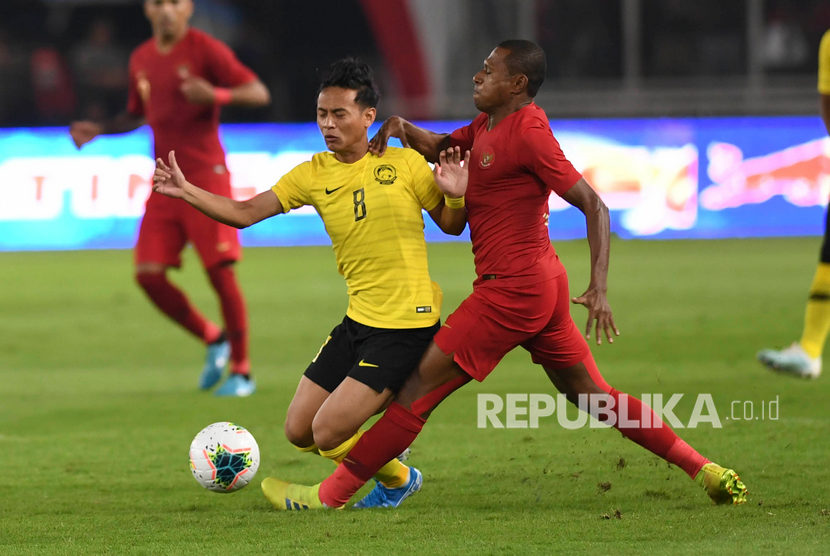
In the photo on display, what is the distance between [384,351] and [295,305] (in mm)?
7060

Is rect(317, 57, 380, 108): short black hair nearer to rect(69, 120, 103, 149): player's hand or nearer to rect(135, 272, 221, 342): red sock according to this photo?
rect(69, 120, 103, 149): player's hand

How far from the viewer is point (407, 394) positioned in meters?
5.00

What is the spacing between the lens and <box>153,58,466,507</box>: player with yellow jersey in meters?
4.97

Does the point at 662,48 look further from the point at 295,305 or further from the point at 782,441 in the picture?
the point at 782,441

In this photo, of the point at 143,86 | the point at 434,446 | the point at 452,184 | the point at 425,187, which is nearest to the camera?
the point at 452,184

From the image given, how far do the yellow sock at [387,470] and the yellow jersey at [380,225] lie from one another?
51cm

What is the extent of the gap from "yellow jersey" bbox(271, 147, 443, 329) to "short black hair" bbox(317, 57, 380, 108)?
0.22m

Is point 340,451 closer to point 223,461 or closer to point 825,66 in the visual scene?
point 223,461

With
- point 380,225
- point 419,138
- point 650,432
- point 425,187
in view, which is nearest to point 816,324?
point 650,432

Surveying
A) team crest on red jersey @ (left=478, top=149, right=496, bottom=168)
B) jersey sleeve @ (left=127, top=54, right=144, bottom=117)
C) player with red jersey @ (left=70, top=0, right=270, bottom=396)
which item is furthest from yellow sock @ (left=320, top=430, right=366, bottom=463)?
jersey sleeve @ (left=127, top=54, right=144, bottom=117)

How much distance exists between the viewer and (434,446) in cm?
642

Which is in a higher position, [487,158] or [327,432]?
[487,158]

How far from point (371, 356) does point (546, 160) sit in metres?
0.99

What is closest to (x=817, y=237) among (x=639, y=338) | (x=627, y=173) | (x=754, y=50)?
(x=627, y=173)
